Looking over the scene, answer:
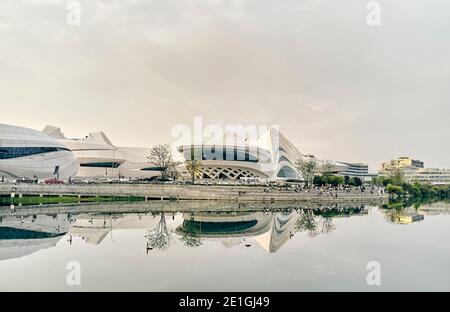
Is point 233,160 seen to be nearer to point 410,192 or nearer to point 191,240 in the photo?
point 410,192

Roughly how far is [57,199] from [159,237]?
20.6 metres

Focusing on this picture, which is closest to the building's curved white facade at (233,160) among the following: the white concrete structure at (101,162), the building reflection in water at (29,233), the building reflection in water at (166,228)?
the white concrete structure at (101,162)

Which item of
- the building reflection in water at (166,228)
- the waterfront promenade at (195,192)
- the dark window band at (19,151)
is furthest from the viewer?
the dark window band at (19,151)

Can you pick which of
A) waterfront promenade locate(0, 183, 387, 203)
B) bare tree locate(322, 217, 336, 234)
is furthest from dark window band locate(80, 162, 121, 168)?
bare tree locate(322, 217, 336, 234)

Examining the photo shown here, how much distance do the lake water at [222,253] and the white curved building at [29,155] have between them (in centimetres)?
2060

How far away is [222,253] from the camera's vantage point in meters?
17.8

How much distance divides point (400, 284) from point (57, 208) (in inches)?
1229

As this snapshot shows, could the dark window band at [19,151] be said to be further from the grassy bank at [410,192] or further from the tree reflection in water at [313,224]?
the grassy bank at [410,192]

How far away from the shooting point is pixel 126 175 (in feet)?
280

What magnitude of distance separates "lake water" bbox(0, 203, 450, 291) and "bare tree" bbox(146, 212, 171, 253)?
55mm

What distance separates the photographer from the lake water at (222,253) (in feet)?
42.4

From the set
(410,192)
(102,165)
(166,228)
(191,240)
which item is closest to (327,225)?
(191,240)
